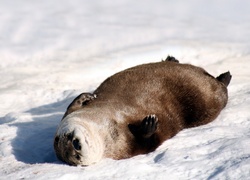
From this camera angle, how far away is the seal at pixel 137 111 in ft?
15.4

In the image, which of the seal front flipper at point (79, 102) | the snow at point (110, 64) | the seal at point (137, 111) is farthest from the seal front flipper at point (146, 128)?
the seal front flipper at point (79, 102)

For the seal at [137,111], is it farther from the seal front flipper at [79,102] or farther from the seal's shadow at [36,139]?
the seal's shadow at [36,139]

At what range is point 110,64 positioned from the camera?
7.80 m

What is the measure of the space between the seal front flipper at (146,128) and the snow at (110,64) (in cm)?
17

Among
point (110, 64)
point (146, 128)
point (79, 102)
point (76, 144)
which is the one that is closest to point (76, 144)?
point (76, 144)

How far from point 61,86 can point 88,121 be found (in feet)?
8.22

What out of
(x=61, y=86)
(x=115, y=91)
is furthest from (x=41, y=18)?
(x=115, y=91)

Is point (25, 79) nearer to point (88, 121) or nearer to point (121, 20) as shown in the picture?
point (121, 20)

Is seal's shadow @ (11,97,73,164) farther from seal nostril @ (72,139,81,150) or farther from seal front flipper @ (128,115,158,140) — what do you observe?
seal front flipper @ (128,115,158,140)

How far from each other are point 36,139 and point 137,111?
0.87 m

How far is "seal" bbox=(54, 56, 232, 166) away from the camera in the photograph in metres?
4.70

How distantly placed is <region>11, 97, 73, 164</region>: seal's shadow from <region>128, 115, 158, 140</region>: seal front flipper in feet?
2.19

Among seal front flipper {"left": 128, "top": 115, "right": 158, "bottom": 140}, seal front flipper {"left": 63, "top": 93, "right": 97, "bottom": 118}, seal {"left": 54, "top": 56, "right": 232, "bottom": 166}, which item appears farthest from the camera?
seal front flipper {"left": 63, "top": 93, "right": 97, "bottom": 118}

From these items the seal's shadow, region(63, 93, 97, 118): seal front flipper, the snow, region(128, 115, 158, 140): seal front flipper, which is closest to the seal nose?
the snow
